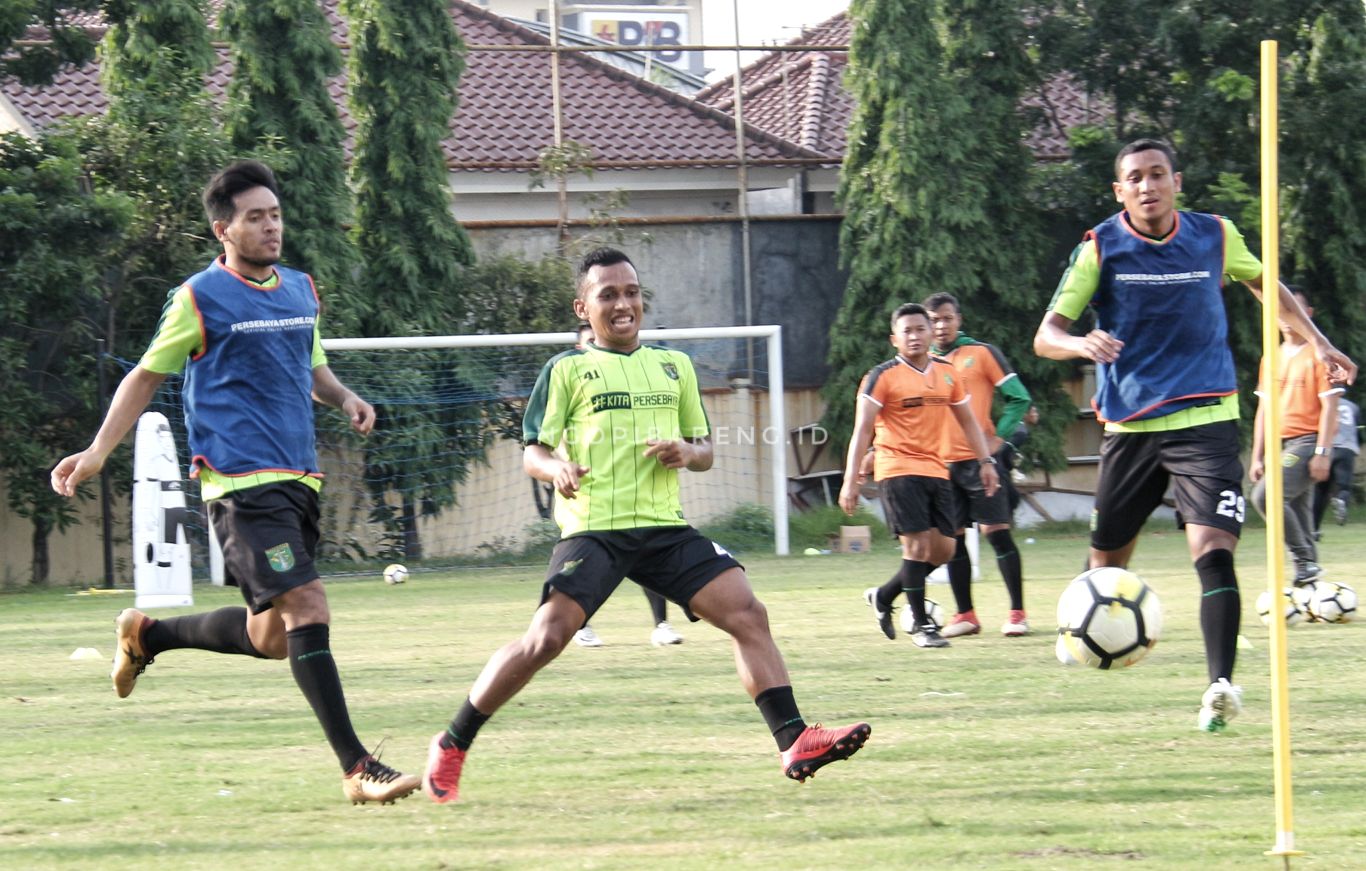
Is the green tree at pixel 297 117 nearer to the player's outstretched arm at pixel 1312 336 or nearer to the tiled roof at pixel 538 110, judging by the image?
the tiled roof at pixel 538 110

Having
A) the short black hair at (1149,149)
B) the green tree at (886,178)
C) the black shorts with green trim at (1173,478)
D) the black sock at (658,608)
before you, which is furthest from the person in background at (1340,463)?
the green tree at (886,178)

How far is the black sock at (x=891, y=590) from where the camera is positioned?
387 inches

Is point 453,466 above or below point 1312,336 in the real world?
below

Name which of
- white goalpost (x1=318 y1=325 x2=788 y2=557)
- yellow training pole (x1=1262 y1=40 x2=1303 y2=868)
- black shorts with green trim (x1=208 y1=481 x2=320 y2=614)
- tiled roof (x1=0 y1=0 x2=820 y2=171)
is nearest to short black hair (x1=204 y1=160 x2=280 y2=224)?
black shorts with green trim (x1=208 y1=481 x2=320 y2=614)

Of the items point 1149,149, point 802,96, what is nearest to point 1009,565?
point 1149,149

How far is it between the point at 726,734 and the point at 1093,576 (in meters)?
1.59

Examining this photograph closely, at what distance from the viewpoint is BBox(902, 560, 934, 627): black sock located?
32.0 ft

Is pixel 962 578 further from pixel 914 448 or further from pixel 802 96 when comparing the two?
pixel 802 96

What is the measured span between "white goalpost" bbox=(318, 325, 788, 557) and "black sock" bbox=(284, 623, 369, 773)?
11.9 m

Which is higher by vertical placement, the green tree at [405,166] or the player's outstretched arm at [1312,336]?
the green tree at [405,166]

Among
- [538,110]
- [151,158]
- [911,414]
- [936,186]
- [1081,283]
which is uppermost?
[538,110]

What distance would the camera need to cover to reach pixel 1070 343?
646cm

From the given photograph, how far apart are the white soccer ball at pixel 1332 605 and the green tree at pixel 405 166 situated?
453 inches

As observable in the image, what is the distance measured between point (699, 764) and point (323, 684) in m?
1.28
